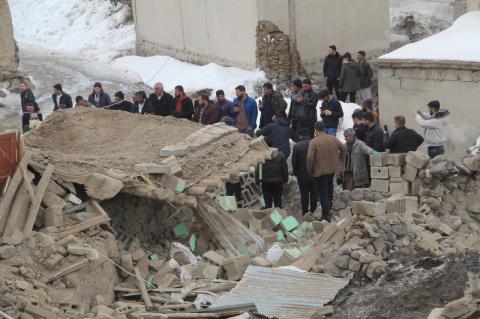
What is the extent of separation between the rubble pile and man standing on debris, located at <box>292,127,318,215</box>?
20.8 feet

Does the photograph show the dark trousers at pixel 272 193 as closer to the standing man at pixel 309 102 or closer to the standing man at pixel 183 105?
the standing man at pixel 309 102

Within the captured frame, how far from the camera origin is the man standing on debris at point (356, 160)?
52.2 ft

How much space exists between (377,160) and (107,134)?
3724mm

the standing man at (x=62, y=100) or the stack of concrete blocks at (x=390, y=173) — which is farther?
the standing man at (x=62, y=100)

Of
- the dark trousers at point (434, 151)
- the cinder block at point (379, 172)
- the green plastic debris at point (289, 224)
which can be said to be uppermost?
the dark trousers at point (434, 151)

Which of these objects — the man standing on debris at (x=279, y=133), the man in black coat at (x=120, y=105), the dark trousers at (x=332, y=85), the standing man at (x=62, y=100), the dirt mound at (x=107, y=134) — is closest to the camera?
the dirt mound at (x=107, y=134)

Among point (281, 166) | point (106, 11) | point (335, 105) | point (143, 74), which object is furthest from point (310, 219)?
point (106, 11)

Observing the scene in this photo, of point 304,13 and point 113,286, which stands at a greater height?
point 304,13

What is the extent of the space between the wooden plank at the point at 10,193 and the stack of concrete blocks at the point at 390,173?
5.11 meters

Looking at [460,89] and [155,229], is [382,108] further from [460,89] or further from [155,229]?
[155,229]

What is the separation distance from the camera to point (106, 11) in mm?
30938

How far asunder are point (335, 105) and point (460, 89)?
2.16m

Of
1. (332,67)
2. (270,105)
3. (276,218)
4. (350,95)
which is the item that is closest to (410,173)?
(276,218)

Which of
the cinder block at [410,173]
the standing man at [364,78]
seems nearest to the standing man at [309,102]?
the cinder block at [410,173]
